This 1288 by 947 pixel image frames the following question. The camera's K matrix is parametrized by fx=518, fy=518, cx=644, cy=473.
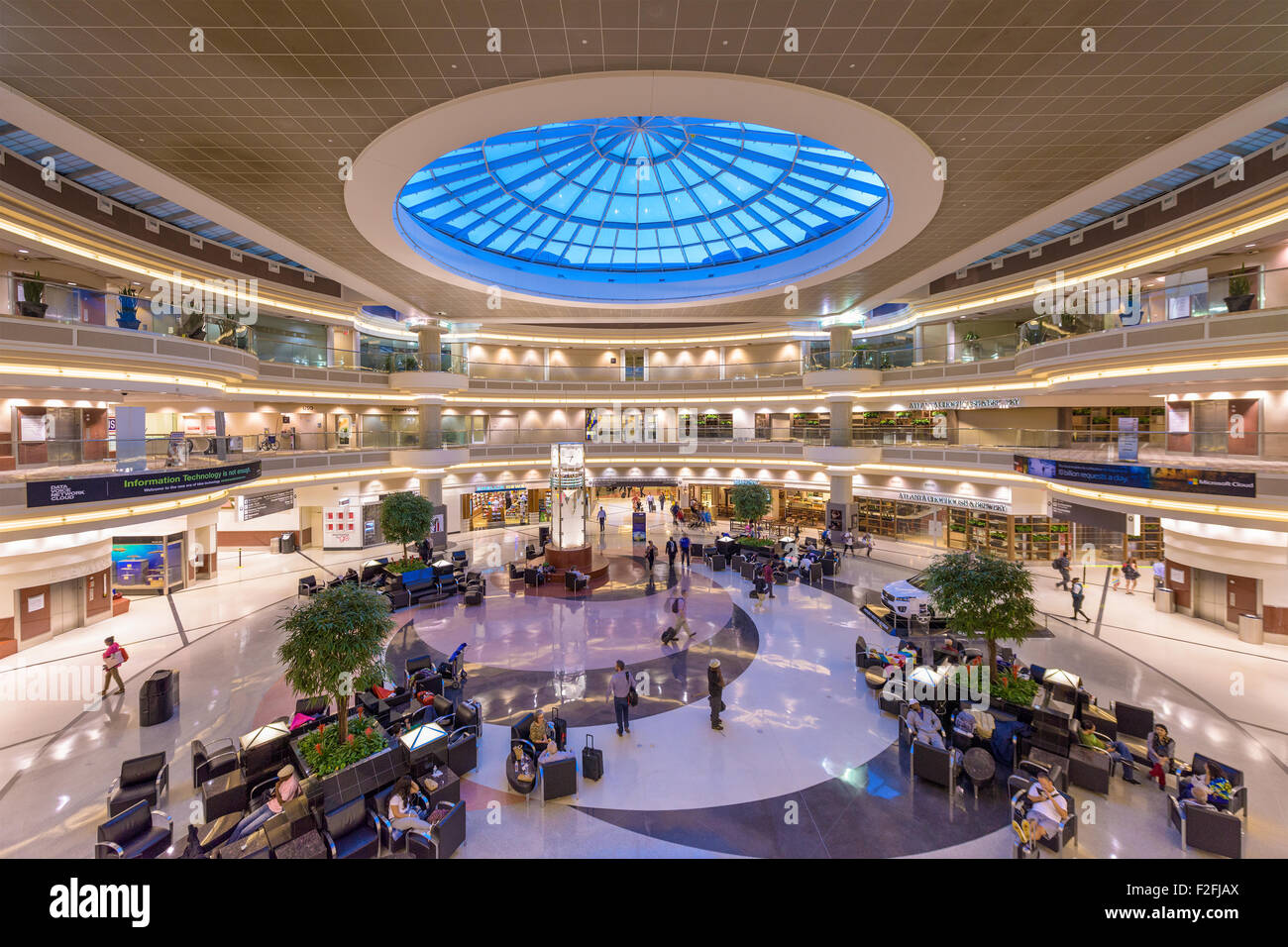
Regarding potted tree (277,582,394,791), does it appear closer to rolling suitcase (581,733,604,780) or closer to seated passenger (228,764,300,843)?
seated passenger (228,764,300,843)

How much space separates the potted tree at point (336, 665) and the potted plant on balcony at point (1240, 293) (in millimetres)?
19824

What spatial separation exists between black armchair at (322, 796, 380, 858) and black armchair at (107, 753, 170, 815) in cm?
281

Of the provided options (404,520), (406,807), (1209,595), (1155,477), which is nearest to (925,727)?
(406,807)

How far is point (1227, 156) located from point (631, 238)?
66.0 feet

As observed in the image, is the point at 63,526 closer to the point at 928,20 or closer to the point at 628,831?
the point at 628,831

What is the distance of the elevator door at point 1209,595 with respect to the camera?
52.0 feet

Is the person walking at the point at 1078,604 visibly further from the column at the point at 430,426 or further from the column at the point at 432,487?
the column at the point at 430,426

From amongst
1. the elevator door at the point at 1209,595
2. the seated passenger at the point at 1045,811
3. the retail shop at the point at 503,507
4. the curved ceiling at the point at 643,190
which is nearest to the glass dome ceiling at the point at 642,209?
the curved ceiling at the point at 643,190

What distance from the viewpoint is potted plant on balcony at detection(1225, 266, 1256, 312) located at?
471 inches

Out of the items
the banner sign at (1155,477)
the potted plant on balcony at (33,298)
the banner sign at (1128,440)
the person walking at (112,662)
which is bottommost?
the person walking at (112,662)

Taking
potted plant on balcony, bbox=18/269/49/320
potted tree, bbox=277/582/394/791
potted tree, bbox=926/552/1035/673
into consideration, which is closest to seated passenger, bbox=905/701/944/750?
potted tree, bbox=926/552/1035/673

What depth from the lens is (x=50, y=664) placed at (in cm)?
1358

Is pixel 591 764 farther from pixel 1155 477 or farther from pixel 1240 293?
pixel 1240 293

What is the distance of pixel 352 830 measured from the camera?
749 centimetres
